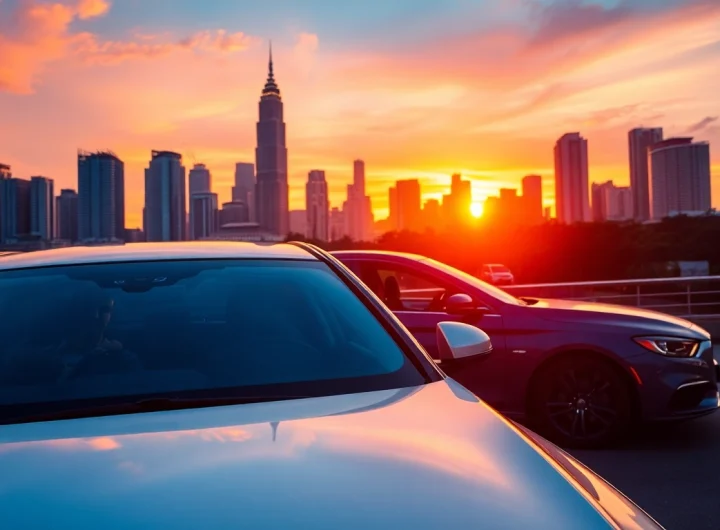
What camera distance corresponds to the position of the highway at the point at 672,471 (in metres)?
4.18

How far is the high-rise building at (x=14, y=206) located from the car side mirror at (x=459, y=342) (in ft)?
167

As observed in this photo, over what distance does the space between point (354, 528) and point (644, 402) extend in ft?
15.5

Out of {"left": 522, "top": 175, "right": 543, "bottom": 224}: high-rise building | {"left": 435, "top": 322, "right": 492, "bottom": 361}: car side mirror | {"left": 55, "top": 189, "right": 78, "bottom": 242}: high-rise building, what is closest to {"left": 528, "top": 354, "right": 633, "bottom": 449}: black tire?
{"left": 435, "top": 322, "right": 492, "bottom": 361}: car side mirror

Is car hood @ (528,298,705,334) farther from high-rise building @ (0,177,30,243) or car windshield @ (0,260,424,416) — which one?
high-rise building @ (0,177,30,243)

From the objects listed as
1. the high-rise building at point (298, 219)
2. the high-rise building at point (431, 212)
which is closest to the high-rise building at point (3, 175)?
the high-rise building at point (298, 219)

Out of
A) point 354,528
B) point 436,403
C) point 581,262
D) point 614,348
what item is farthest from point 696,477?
point 581,262

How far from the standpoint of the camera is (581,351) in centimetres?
562

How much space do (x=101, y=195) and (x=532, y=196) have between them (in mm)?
135486

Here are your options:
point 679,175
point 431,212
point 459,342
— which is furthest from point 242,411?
point 431,212

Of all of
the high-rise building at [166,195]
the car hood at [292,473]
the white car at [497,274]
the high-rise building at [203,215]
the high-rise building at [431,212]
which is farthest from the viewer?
the high-rise building at [431,212]

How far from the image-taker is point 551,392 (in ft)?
18.5

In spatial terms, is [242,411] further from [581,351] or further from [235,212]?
[235,212]

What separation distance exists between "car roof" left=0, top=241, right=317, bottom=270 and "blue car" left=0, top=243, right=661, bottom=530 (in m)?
0.02

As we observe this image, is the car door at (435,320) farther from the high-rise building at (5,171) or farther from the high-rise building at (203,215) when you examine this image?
the high-rise building at (203,215)
